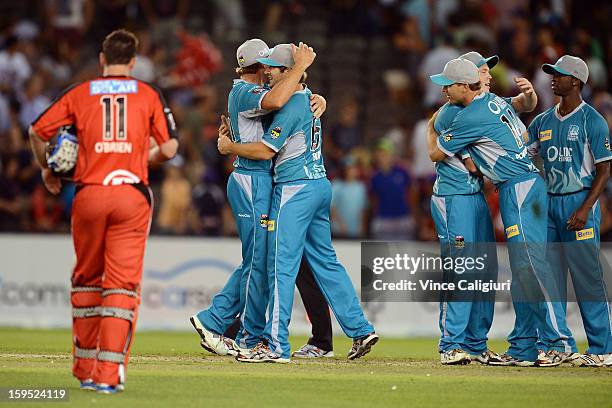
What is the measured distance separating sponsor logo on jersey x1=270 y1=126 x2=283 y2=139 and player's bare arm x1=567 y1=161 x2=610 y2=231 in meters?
2.82

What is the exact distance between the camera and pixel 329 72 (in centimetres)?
2275

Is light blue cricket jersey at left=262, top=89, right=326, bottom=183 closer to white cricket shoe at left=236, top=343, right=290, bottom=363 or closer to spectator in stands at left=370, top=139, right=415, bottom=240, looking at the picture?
white cricket shoe at left=236, top=343, right=290, bottom=363

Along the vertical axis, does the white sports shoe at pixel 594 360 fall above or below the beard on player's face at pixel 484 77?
below

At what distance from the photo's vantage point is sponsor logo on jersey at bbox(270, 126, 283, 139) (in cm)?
1054

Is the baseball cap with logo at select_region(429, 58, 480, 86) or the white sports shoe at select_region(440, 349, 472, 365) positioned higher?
the baseball cap with logo at select_region(429, 58, 480, 86)

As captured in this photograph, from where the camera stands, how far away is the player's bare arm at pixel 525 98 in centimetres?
1123

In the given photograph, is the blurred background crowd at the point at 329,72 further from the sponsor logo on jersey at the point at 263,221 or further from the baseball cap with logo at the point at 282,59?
the baseball cap with logo at the point at 282,59

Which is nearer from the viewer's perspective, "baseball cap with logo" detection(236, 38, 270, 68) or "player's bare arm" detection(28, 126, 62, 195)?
"player's bare arm" detection(28, 126, 62, 195)

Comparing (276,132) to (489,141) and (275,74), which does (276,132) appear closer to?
(275,74)

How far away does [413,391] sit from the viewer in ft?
29.6

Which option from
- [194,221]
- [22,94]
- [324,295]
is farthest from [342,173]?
[324,295]

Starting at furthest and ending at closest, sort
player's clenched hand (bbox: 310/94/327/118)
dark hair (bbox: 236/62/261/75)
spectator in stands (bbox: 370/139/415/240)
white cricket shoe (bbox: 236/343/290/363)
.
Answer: spectator in stands (bbox: 370/139/415/240) → dark hair (bbox: 236/62/261/75) → player's clenched hand (bbox: 310/94/327/118) → white cricket shoe (bbox: 236/343/290/363)

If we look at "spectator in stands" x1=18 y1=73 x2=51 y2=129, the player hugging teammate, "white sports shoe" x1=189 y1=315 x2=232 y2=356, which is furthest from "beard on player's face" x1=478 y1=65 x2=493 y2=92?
"spectator in stands" x1=18 y1=73 x2=51 y2=129

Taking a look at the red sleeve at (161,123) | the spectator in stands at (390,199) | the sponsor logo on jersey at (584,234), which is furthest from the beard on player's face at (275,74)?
the spectator in stands at (390,199)
